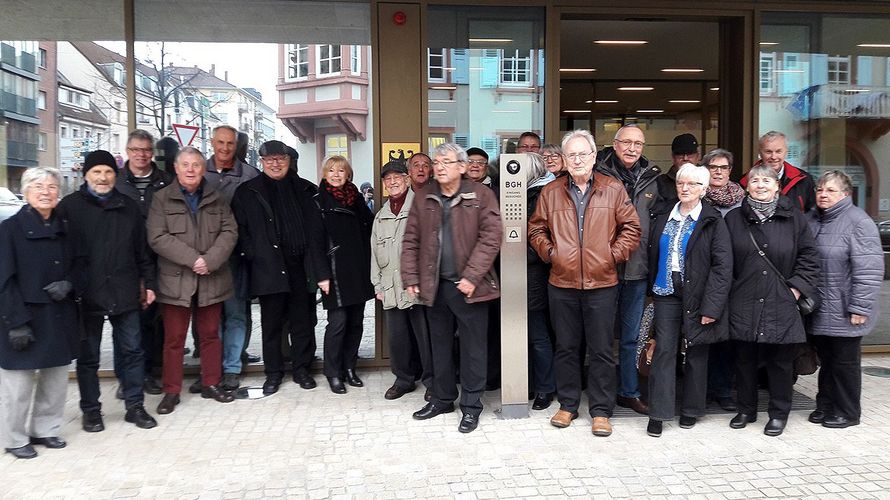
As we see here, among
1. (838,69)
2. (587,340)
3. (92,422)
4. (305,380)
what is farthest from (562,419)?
(838,69)

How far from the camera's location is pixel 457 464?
403 centimetres

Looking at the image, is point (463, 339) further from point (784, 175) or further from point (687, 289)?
point (784, 175)

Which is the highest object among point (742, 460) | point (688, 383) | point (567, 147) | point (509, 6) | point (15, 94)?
point (509, 6)

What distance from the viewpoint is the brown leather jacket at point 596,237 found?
4.37m

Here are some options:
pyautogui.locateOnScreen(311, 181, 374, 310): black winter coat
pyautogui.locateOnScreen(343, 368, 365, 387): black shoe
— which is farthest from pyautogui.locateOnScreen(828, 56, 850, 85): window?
pyautogui.locateOnScreen(343, 368, 365, 387): black shoe

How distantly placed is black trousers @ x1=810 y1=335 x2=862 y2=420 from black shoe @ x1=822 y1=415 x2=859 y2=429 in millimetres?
20

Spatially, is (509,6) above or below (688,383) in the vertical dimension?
above

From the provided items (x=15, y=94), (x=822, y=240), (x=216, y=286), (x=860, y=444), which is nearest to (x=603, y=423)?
(x=860, y=444)

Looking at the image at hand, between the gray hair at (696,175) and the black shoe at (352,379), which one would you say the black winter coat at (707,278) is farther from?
the black shoe at (352,379)

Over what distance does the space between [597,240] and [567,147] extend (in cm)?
61

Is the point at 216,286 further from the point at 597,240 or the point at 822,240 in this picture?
the point at 822,240

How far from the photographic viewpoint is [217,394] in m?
5.27

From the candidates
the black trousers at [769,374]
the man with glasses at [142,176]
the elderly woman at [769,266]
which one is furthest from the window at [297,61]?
the black trousers at [769,374]

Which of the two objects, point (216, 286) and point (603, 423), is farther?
point (216, 286)
